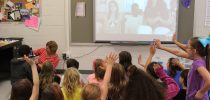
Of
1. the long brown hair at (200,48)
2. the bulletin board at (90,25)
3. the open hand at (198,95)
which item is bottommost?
the open hand at (198,95)

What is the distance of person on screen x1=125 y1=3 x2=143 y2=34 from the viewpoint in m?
5.88

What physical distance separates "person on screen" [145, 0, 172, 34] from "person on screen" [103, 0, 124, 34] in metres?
0.47

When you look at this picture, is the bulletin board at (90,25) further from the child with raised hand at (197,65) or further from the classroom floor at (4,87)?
the child with raised hand at (197,65)

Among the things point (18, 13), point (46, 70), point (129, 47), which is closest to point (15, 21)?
point (18, 13)

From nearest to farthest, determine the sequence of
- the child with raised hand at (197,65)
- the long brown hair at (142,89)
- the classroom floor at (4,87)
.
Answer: the long brown hair at (142,89) → the child with raised hand at (197,65) → the classroom floor at (4,87)

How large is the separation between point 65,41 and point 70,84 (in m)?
3.41

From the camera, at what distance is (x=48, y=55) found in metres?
5.24

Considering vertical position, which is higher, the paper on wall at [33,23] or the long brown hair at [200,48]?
the paper on wall at [33,23]

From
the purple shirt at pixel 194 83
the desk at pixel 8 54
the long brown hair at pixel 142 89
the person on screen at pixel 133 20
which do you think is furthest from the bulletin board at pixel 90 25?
the long brown hair at pixel 142 89

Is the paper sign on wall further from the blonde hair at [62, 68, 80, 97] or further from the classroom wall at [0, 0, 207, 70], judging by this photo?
the blonde hair at [62, 68, 80, 97]

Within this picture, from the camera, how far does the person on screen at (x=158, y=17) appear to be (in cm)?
580

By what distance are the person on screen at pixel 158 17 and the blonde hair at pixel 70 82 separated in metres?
3.29

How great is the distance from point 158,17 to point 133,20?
450mm

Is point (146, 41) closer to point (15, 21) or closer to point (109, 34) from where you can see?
point (109, 34)
